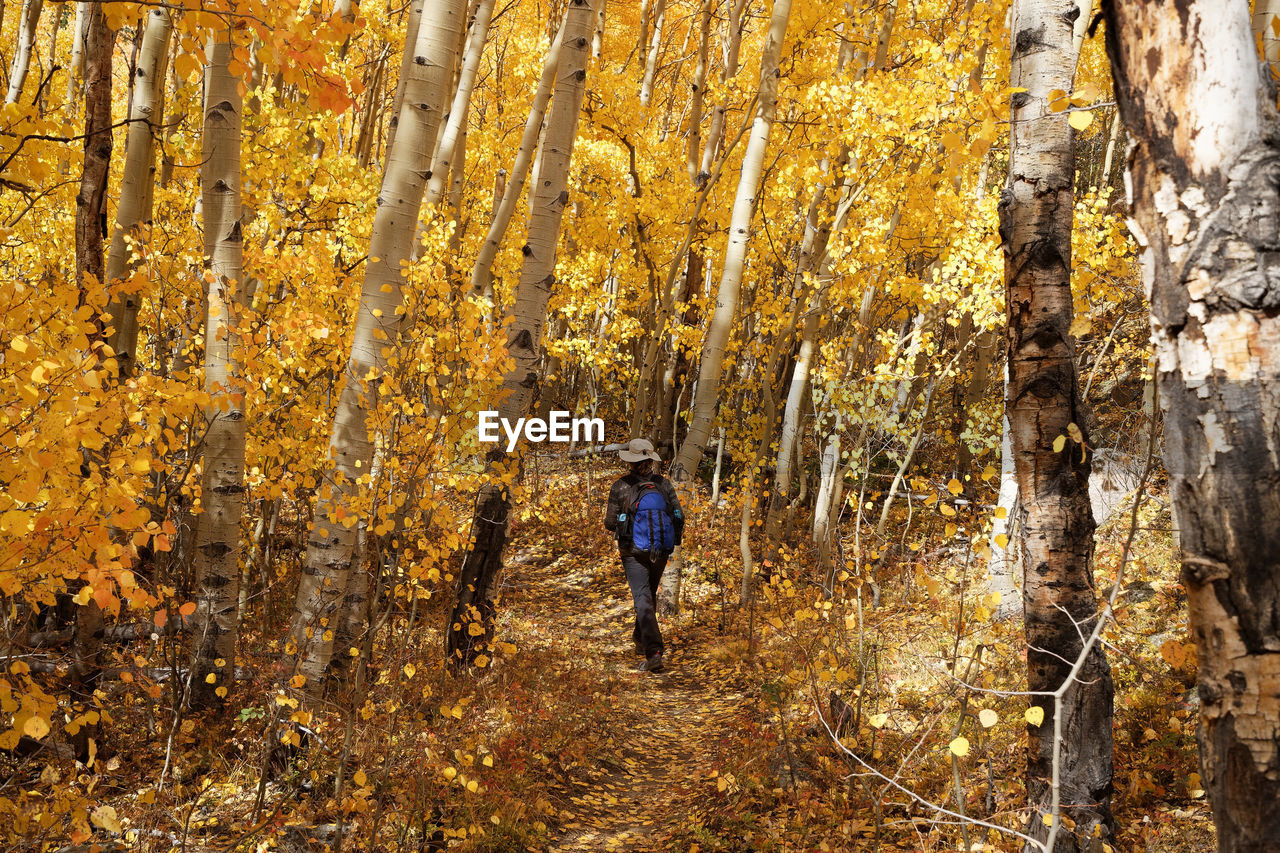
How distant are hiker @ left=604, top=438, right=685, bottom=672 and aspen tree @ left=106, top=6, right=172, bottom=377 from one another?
3.70m

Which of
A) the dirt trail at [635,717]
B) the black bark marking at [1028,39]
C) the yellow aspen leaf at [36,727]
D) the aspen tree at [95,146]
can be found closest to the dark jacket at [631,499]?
the dirt trail at [635,717]

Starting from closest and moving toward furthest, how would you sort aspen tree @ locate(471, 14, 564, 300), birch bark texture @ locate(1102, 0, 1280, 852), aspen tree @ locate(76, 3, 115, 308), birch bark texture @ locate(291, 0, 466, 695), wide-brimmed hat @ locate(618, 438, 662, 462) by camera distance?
birch bark texture @ locate(1102, 0, 1280, 852), birch bark texture @ locate(291, 0, 466, 695), aspen tree @ locate(76, 3, 115, 308), wide-brimmed hat @ locate(618, 438, 662, 462), aspen tree @ locate(471, 14, 564, 300)

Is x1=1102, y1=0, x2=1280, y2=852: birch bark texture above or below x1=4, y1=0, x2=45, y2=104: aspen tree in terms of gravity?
below

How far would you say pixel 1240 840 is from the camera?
1.26 meters

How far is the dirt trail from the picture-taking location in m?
4.32

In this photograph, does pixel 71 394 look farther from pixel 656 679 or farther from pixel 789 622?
pixel 789 622

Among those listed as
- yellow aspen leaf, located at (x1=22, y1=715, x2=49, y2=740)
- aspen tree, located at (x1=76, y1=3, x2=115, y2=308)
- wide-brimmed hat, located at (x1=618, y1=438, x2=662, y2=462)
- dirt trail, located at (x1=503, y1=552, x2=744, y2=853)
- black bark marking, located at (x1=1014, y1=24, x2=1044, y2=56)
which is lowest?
dirt trail, located at (x1=503, y1=552, x2=744, y2=853)

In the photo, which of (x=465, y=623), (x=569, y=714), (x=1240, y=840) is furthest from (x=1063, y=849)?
(x=465, y=623)

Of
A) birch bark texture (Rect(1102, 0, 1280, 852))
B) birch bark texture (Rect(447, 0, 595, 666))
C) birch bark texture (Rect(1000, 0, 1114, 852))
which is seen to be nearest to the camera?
birch bark texture (Rect(1102, 0, 1280, 852))

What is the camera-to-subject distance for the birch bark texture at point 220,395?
4.30 metres

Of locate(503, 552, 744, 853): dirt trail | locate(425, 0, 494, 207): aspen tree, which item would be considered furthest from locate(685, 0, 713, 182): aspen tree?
locate(503, 552, 744, 853): dirt trail

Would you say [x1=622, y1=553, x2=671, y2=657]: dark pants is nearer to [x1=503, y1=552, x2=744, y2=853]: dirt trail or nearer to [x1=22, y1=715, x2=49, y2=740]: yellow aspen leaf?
[x1=503, y1=552, x2=744, y2=853]: dirt trail

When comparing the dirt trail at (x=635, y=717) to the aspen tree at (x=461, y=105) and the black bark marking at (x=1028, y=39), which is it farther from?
the aspen tree at (x=461, y=105)

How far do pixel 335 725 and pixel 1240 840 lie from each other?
4.28 m
